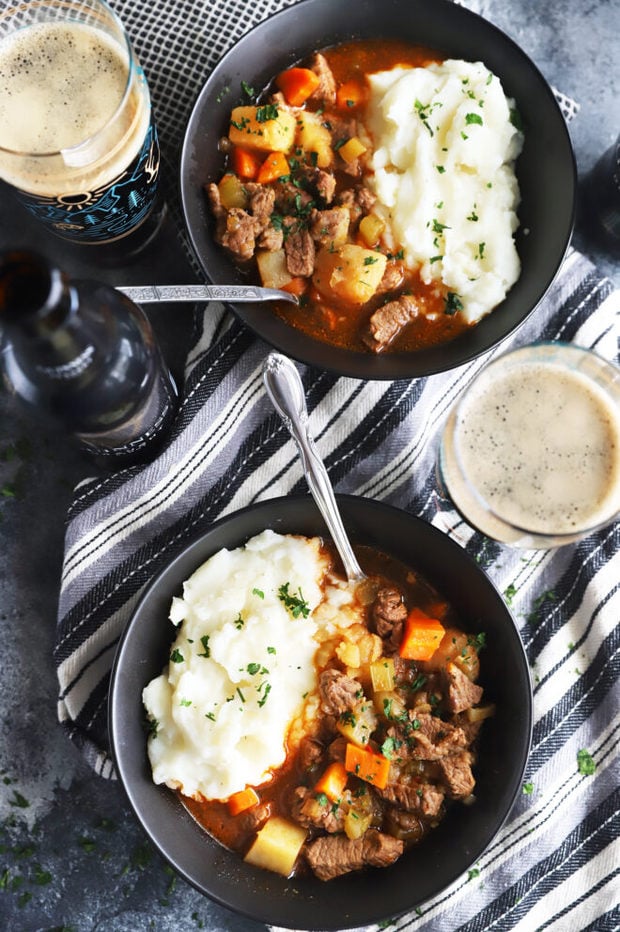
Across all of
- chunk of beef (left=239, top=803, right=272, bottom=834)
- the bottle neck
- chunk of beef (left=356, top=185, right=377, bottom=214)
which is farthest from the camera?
chunk of beef (left=356, top=185, right=377, bottom=214)

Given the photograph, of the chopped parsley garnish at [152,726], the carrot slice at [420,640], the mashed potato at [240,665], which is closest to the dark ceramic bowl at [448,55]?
the mashed potato at [240,665]

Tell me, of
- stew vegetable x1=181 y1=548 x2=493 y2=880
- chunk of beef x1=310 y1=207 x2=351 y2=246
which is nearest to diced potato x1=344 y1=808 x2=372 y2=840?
stew vegetable x1=181 y1=548 x2=493 y2=880

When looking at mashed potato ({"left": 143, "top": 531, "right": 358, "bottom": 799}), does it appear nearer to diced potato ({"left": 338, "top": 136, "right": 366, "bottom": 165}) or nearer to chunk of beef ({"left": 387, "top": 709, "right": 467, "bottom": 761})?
chunk of beef ({"left": 387, "top": 709, "right": 467, "bottom": 761})

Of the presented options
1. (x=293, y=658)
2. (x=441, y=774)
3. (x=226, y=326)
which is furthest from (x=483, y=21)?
(x=441, y=774)

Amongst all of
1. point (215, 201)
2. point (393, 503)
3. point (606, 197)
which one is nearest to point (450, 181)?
point (606, 197)

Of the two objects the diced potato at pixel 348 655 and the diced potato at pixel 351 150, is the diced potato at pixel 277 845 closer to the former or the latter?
the diced potato at pixel 348 655
